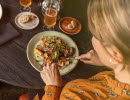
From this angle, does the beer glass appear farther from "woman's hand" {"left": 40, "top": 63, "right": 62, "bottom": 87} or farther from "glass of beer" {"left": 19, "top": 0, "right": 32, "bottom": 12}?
"woman's hand" {"left": 40, "top": 63, "right": 62, "bottom": 87}

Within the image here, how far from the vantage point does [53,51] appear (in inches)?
51.8

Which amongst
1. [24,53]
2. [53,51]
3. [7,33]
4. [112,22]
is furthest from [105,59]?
[7,33]

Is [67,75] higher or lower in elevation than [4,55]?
lower

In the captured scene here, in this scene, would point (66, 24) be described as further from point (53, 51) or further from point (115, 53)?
point (115, 53)

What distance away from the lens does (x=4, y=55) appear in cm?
123

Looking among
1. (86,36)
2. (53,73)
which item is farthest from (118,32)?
(86,36)

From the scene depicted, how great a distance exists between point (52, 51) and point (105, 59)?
400 mm

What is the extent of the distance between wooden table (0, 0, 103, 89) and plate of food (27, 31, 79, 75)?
4cm

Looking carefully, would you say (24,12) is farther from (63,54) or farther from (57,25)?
(63,54)

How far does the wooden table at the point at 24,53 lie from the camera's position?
1.18 m

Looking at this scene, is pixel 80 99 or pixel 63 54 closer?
pixel 80 99

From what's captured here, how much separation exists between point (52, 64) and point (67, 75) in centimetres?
13

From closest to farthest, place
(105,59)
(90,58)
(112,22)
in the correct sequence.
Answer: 1. (112,22)
2. (105,59)
3. (90,58)

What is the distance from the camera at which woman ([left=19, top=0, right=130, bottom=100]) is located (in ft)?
2.68
